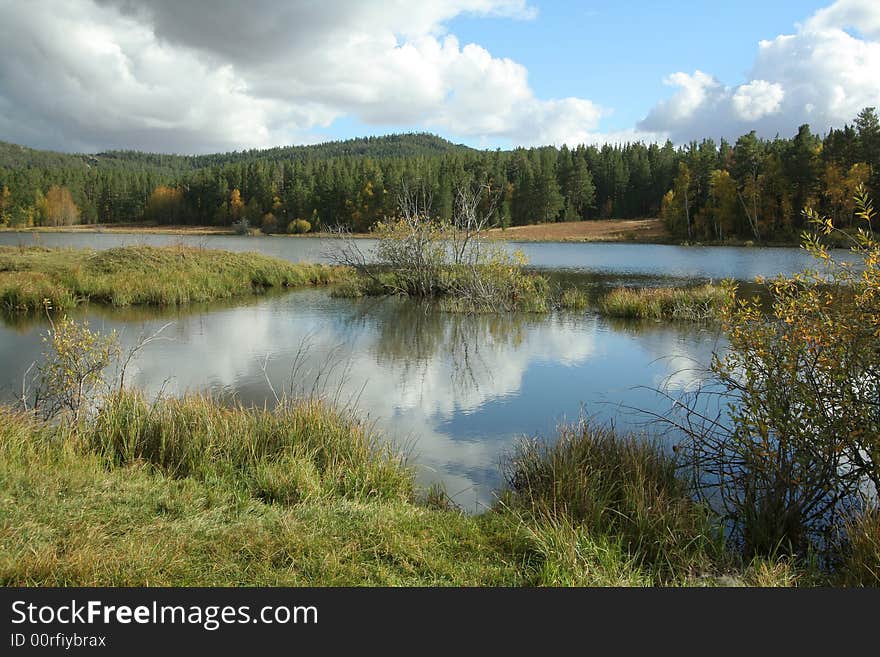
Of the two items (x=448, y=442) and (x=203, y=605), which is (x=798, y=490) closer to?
(x=448, y=442)

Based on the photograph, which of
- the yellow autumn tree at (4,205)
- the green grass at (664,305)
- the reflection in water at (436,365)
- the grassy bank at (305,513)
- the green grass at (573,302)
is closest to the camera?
the grassy bank at (305,513)

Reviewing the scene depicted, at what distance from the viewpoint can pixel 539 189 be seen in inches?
3679

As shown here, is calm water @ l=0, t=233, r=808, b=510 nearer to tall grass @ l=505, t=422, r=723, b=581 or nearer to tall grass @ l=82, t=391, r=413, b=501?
tall grass @ l=505, t=422, r=723, b=581

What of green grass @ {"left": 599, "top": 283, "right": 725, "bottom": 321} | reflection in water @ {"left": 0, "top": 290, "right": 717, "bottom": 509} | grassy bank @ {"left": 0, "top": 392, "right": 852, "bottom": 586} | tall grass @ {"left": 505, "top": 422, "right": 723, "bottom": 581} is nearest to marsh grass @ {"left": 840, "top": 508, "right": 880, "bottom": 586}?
grassy bank @ {"left": 0, "top": 392, "right": 852, "bottom": 586}

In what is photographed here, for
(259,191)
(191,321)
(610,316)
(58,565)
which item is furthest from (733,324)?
(259,191)

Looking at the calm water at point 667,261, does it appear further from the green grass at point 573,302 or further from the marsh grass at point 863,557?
the marsh grass at point 863,557

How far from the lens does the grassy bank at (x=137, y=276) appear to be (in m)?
21.6

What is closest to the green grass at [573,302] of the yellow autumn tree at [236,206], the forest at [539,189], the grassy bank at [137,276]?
the grassy bank at [137,276]

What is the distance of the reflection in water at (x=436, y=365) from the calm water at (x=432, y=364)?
1.3 inches

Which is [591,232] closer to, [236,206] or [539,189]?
[539,189]

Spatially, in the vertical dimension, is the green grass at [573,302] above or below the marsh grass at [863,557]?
above

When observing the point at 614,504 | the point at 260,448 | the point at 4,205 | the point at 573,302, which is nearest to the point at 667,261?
the point at 573,302

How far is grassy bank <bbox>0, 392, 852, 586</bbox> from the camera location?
13.7 ft

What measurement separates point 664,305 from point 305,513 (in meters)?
18.9
